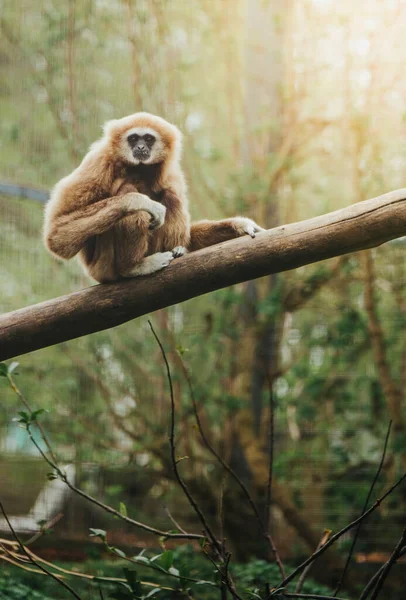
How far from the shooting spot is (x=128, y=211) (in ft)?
8.47

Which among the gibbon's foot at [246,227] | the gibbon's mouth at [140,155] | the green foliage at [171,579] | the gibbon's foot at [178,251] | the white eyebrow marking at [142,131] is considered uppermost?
the white eyebrow marking at [142,131]

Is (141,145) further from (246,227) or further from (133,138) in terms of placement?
(246,227)

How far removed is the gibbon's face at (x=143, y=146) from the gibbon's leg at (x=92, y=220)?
291 millimetres

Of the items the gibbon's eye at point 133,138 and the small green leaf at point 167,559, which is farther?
the gibbon's eye at point 133,138

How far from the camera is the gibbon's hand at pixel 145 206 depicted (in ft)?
8.45

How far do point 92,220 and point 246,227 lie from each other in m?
0.64

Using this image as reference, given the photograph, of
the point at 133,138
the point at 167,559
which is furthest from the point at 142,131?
the point at 167,559

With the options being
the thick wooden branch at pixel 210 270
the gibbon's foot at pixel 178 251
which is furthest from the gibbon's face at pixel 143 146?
the thick wooden branch at pixel 210 270

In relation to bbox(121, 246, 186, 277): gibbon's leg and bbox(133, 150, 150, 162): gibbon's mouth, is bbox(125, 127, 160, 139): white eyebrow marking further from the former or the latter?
bbox(121, 246, 186, 277): gibbon's leg

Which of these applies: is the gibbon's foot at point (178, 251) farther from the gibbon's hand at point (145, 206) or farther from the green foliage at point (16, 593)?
the green foliage at point (16, 593)

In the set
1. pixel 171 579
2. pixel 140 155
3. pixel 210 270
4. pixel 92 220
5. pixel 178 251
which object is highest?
pixel 140 155

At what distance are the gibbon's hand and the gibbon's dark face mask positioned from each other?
0.29 m

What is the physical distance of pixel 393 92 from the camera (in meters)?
4.64

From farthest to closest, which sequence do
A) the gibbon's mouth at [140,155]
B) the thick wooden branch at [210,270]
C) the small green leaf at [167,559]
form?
1. the gibbon's mouth at [140,155]
2. the thick wooden branch at [210,270]
3. the small green leaf at [167,559]
